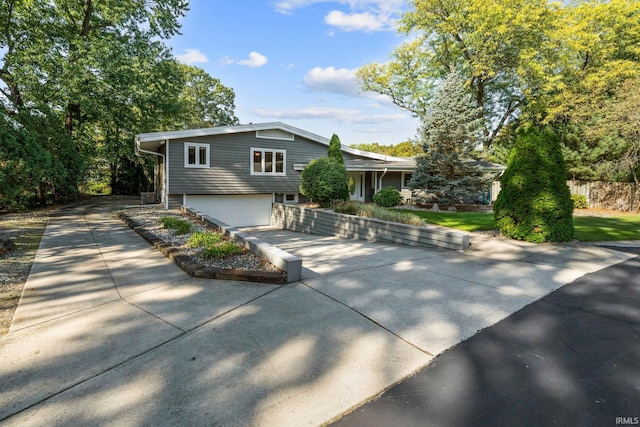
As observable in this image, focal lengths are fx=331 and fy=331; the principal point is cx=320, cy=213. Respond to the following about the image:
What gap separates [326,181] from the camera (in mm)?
13109

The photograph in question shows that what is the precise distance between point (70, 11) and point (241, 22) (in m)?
10.5

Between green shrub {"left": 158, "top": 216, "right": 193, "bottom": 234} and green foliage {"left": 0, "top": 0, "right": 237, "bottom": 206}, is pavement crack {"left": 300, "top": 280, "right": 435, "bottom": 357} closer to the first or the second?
green shrub {"left": 158, "top": 216, "right": 193, "bottom": 234}

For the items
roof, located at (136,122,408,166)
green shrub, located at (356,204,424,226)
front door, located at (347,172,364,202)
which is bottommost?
green shrub, located at (356,204,424,226)

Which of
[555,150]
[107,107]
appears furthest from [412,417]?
[107,107]

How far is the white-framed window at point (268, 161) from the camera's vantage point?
630 inches

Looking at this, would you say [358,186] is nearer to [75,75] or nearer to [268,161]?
[268,161]

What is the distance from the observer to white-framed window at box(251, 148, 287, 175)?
52.5ft

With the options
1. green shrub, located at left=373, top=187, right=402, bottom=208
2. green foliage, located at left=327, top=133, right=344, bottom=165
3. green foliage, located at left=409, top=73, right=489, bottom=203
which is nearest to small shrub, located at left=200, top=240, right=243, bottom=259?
green shrub, located at left=373, top=187, right=402, bottom=208

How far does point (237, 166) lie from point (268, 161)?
1628 millimetres

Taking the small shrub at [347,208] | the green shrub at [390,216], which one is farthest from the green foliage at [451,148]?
the green shrub at [390,216]

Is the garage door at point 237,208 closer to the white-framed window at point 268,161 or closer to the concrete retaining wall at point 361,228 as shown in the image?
the concrete retaining wall at point 361,228

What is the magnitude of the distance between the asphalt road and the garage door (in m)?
13.7

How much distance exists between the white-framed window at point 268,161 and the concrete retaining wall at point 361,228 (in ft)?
5.92

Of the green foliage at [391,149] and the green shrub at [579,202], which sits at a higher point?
the green foliage at [391,149]
